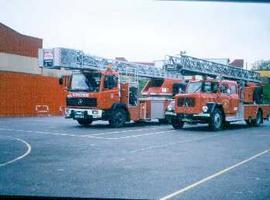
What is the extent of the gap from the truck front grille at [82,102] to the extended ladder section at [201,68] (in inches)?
233

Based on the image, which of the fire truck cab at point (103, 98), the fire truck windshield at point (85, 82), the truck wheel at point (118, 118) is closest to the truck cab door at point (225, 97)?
the fire truck cab at point (103, 98)

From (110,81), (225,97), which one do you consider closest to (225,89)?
(225,97)

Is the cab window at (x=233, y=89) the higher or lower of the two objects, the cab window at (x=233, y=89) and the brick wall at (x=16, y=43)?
the lower

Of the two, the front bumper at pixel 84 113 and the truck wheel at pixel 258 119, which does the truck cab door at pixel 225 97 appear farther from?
the front bumper at pixel 84 113

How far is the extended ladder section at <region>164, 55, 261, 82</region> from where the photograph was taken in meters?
21.9

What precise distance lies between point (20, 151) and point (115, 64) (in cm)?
1003

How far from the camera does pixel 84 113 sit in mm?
18188

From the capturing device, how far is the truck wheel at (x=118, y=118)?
1866 cm

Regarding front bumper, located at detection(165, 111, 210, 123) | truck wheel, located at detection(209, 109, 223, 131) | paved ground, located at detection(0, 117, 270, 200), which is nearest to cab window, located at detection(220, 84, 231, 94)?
truck wheel, located at detection(209, 109, 223, 131)

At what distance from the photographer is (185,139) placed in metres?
14.5

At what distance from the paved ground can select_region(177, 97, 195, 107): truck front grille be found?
4583 mm

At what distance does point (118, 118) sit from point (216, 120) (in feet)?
14.7

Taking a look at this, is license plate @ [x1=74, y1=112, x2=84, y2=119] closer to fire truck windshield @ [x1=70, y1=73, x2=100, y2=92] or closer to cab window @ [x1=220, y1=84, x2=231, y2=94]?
fire truck windshield @ [x1=70, y1=73, x2=100, y2=92]

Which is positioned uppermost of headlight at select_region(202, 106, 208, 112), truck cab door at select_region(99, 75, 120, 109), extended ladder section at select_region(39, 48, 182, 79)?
extended ladder section at select_region(39, 48, 182, 79)
